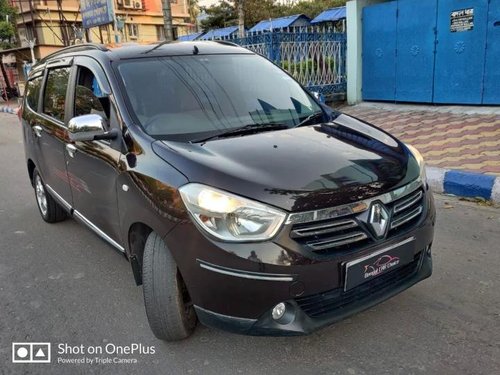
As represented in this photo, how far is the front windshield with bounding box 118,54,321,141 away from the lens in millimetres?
2789

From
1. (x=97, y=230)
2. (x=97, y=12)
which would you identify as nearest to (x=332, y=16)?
(x=97, y=12)

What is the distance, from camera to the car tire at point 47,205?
4570 millimetres

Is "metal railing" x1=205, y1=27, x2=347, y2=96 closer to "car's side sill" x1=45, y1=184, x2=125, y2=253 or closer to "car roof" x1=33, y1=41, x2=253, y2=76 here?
"car roof" x1=33, y1=41, x2=253, y2=76

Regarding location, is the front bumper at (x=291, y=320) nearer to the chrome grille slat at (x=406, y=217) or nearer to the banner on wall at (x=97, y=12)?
the chrome grille slat at (x=406, y=217)

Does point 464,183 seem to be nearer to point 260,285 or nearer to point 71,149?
point 260,285

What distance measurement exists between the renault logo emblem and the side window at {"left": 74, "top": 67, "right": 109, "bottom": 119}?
1.74m

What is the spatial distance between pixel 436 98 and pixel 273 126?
7.26 meters

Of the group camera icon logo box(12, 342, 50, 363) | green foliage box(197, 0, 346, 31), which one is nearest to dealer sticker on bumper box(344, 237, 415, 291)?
camera icon logo box(12, 342, 50, 363)

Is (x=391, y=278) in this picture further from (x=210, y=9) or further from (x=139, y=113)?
(x=210, y=9)

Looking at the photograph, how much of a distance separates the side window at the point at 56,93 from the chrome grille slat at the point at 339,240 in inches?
98.0

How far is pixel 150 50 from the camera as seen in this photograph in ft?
10.7

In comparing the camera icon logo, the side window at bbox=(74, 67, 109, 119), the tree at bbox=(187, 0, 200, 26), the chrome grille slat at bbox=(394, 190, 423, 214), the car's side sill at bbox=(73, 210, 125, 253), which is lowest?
the camera icon logo

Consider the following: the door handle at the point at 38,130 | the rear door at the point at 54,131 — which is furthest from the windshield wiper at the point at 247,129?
the door handle at the point at 38,130

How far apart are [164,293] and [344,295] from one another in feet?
3.01
